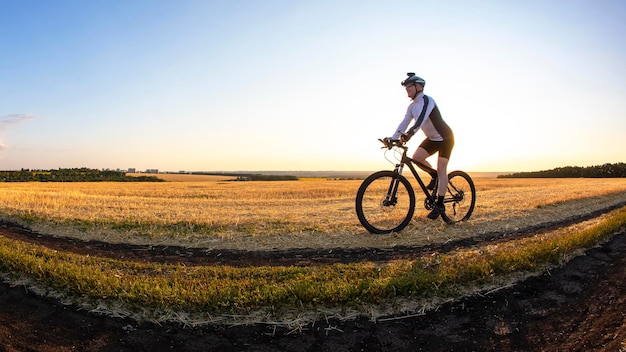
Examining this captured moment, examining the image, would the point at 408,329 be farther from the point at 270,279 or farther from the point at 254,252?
the point at 254,252

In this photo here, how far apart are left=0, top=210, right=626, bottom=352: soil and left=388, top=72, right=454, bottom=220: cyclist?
395 centimetres

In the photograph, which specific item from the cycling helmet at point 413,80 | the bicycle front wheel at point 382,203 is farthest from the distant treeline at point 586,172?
the cycling helmet at point 413,80

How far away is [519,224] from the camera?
9695 millimetres

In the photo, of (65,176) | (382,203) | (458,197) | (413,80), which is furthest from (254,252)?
(65,176)

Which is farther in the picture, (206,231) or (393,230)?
(206,231)

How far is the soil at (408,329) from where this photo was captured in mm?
3672

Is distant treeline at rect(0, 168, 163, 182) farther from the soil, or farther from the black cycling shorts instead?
the soil

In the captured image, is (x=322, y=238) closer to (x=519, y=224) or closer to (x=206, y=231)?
(x=206, y=231)

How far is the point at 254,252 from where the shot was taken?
7.47m

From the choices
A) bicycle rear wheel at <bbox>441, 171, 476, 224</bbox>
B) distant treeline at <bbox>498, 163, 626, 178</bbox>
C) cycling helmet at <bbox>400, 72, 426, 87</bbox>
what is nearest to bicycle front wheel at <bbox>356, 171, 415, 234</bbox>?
bicycle rear wheel at <bbox>441, 171, 476, 224</bbox>

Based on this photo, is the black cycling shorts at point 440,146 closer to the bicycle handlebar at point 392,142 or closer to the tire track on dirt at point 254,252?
the bicycle handlebar at point 392,142

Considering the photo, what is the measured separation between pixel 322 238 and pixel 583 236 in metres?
4.82

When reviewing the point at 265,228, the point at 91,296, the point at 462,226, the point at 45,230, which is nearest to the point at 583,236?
the point at 462,226

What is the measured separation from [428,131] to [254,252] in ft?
14.7
